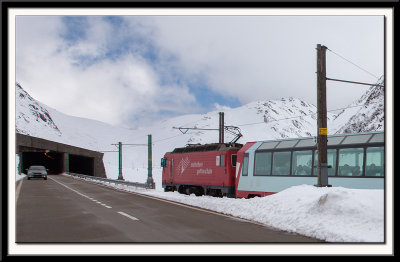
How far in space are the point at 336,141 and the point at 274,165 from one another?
3390 mm

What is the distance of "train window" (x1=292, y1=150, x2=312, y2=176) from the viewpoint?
A: 59.4 feet

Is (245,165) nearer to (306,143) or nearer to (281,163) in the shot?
(281,163)

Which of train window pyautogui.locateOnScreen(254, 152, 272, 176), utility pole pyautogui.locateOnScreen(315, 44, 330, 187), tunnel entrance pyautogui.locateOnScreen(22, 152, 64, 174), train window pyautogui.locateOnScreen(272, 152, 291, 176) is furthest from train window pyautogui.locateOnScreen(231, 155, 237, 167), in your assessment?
tunnel entrance pyautogui.locateOnScreen(22, 152, 64, 174)

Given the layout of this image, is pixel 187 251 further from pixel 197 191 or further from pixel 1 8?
pixel 197 191

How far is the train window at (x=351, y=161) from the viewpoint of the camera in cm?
1596

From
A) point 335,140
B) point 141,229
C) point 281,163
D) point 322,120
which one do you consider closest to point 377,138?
point 335,140

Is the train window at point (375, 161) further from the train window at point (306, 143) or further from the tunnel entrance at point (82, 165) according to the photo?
the tunnel entrance at point (82, 165)

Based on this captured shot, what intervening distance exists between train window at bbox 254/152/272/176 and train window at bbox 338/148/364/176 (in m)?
3.98

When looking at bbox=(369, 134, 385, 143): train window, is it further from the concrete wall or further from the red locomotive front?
the concrete wall

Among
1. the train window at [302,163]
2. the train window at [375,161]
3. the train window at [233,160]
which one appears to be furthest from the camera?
the train window at [233,160]

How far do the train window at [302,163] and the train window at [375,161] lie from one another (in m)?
2.88

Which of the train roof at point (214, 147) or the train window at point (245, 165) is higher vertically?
the train roof at point (214, 147)

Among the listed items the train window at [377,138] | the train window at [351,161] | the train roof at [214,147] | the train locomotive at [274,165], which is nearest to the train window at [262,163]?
the train locomotive at [274,165]

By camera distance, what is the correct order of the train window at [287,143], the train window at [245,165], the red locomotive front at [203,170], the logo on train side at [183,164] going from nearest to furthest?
1. the train window at [287,143]
2. the train window at [245,165]
3. the red locomotive front at [203,170]
4. the logo on train side at [183,164]
